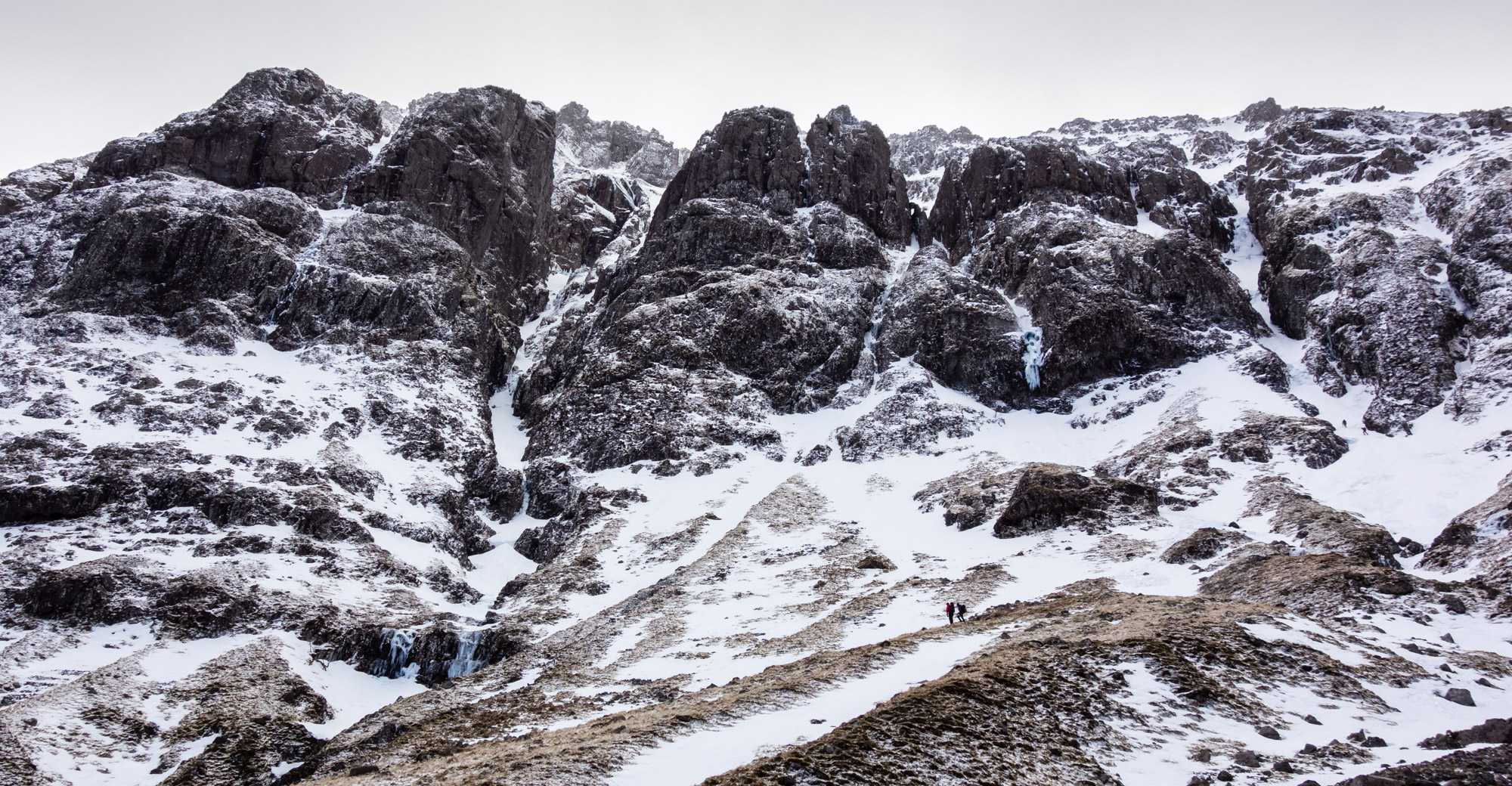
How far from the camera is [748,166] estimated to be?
112m

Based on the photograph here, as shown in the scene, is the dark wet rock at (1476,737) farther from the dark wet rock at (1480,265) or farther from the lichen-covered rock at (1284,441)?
the dark wet rock at (1480,265)

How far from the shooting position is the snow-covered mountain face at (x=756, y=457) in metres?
17.1

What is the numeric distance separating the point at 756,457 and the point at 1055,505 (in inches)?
1233

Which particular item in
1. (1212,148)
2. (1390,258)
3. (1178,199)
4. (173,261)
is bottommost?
(1390,258)

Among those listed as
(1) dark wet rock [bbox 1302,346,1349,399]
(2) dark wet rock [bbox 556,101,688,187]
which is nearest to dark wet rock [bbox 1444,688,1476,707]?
(1) dark wet rock [bbox 1302,346,1349,399]

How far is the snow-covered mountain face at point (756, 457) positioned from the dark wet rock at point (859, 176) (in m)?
0.92

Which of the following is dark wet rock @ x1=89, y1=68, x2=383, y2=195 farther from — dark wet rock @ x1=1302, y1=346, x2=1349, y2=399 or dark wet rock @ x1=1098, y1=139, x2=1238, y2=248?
dark wet rock @ x1=1302, y1=346, x2=1349, y2=399

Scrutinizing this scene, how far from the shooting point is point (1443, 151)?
88375 millimetres

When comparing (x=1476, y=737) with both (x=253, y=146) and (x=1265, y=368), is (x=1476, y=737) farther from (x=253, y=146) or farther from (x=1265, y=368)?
(x=253, y=146)

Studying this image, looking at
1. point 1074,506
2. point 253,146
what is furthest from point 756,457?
point 253,146

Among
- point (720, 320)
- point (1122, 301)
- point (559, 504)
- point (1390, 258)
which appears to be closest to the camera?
point (559, 504)

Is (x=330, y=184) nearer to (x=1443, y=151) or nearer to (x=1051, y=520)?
(x=1051, y=520)

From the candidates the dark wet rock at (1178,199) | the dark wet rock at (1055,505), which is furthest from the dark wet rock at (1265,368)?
the dark wet rock at (1178,199)

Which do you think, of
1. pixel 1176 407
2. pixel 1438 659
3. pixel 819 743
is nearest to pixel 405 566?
pixel 819 743
